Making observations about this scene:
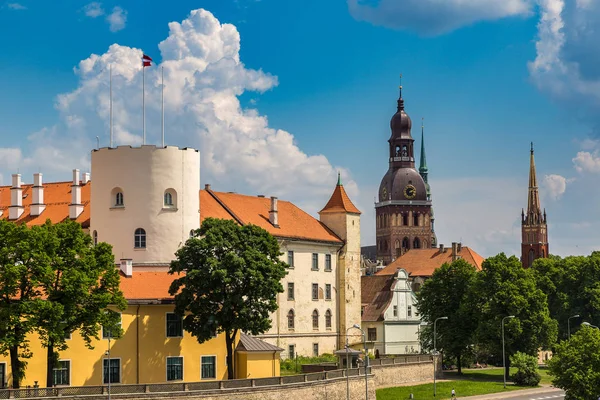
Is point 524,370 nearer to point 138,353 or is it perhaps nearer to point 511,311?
point 511,311

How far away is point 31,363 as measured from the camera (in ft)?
223

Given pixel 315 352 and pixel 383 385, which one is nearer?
pixel 383 385

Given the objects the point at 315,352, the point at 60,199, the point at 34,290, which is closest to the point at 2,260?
the point at 34,290

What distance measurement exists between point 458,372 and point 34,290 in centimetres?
5175

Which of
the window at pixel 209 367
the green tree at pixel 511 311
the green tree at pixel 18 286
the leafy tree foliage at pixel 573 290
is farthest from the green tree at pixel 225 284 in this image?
the leafy tree foliage at pixel 573 290

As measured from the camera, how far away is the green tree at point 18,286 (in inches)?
2445

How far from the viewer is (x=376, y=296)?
423 ft

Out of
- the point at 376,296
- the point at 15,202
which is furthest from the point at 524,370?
the point at 15,202

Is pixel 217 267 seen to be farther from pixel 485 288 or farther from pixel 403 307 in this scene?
pixel 403 307

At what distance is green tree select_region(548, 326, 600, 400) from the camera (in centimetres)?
6838

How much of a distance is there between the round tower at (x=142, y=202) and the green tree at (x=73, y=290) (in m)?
19.1

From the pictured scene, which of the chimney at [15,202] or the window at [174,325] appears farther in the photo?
the chimney at [15,202]

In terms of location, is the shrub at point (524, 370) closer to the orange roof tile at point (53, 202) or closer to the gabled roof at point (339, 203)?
the gabled roof at point (339, 203)

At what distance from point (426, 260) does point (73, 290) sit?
381 feet
